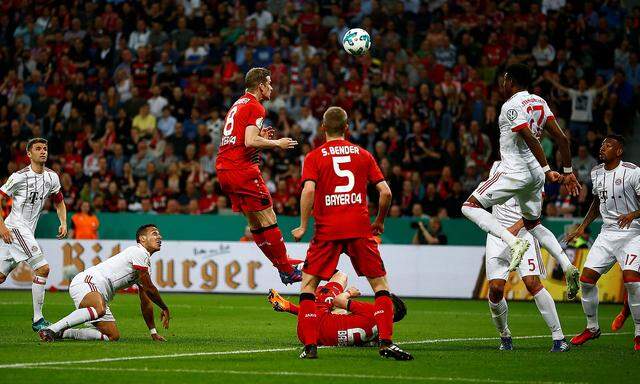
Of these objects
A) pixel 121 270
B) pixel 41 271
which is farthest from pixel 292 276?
pixel 41 271

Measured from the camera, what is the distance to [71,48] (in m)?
29.1

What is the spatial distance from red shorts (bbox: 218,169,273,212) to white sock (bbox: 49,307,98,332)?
2174 mm

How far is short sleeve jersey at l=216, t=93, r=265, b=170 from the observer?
41.4ft

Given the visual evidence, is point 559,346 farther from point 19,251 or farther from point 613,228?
point 19,251

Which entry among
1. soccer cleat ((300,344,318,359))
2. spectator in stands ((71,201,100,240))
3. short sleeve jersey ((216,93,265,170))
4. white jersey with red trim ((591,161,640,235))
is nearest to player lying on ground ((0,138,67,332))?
short sleeve jersey ((216,93,265,170))

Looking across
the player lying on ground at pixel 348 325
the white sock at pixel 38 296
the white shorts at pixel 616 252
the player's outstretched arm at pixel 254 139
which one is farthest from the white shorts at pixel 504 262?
the white sock at pixel 38 296

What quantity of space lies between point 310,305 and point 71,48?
20408mm

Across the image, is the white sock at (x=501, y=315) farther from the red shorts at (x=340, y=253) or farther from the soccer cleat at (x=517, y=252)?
the red shorts at (x=340, y=253)

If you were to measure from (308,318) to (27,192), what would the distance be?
5992mm

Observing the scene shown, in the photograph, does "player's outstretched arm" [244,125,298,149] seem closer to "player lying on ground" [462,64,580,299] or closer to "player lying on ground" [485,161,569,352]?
"player lying on ground" [462,64,580,299]

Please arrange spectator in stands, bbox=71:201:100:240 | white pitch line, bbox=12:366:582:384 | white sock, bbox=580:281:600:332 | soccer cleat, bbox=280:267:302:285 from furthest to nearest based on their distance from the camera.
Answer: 1. spectator in stands, bbox=71:201:100:240
2. soccer cleat, bbox=280:267:302:285
3. white sock, bbox=580:281:600:332
4. white pitch line, bbox=12:366:582:384

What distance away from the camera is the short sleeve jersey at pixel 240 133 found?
497 inches

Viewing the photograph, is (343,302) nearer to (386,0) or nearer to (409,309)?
(409,309)

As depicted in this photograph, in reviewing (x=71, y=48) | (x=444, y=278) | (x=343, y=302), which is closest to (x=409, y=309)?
(x=444, y=278)
